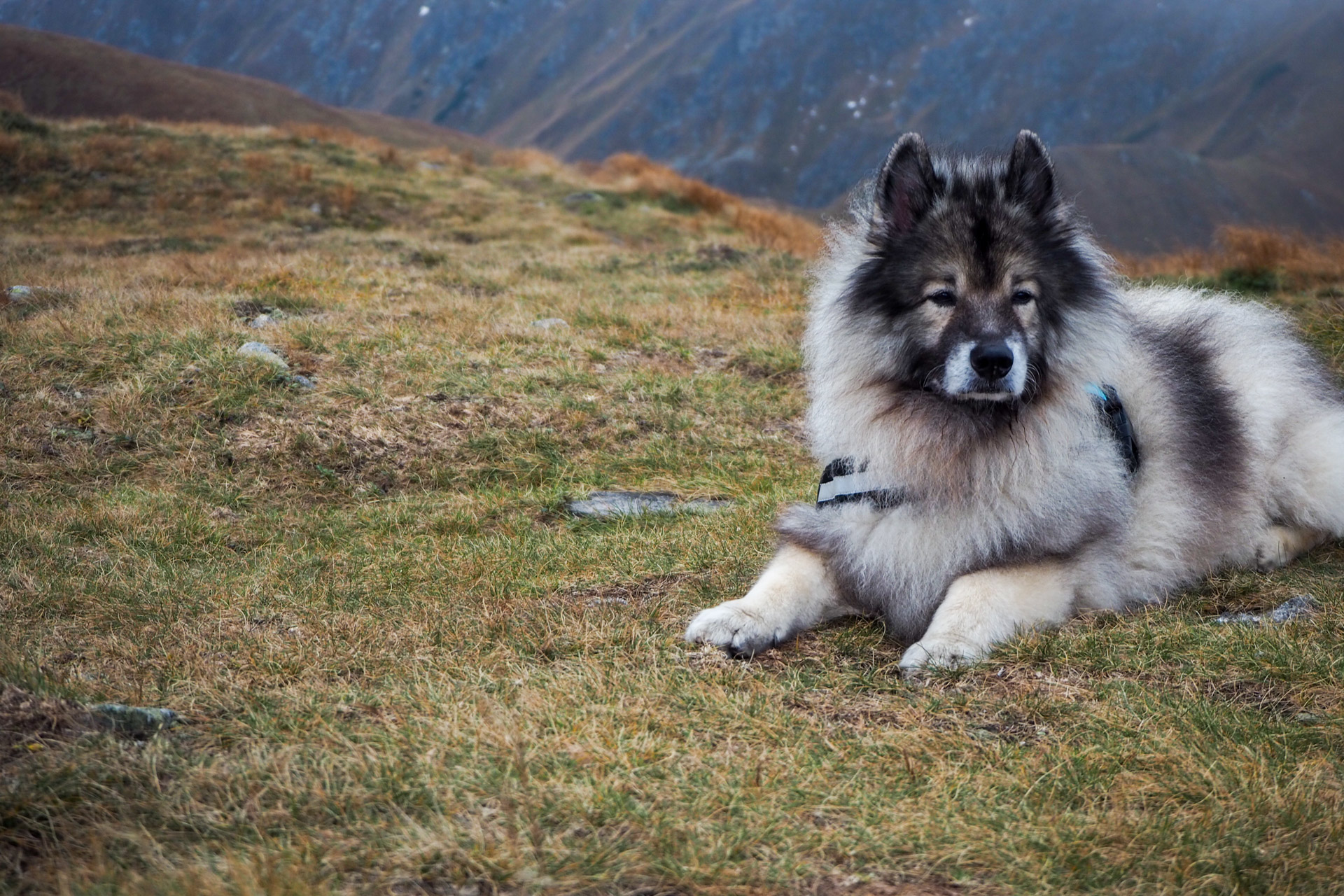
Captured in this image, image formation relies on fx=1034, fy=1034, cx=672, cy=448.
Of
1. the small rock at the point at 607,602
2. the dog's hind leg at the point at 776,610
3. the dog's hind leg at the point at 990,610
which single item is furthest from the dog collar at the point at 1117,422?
the small rock at the point at 607,602

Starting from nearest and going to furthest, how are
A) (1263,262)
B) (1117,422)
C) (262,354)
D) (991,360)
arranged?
1. (991,360)
2. (1117,422)
3. (262,354)
4. (1263,262)

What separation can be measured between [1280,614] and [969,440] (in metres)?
1.68

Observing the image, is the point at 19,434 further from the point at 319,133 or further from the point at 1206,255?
the point at 319,133

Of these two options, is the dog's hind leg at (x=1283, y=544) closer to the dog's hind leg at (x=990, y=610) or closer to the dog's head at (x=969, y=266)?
the dog's hind leg at (x=990, y=610)

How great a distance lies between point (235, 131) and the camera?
78.7 feet

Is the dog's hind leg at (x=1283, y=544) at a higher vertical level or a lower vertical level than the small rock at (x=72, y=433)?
higher

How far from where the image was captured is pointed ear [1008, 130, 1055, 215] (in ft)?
14.5

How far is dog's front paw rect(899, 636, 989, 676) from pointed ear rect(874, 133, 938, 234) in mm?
1773

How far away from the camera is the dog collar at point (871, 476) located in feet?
15.1

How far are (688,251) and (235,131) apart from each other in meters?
13.0

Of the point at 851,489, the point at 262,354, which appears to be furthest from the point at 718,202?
the point at 851,489

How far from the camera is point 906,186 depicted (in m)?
4.50

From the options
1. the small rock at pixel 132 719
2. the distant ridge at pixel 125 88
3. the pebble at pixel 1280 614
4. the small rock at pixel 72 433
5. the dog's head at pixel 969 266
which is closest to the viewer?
the small rock at pixel 132 719

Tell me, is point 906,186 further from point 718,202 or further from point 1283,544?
point 718,202
